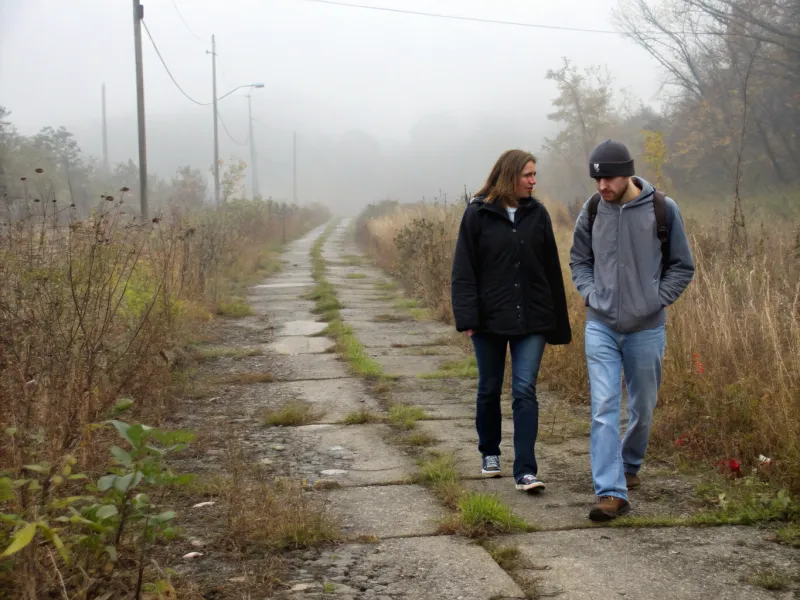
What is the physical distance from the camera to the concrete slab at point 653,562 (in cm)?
355

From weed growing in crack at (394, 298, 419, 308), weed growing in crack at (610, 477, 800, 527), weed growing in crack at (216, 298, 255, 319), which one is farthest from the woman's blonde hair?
weed growing in crack at (394, 298, 419, 308)

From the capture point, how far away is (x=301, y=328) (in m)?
11.6

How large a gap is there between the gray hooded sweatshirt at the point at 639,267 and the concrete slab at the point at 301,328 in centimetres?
693

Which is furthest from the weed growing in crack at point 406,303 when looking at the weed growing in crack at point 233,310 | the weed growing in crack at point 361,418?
the weed growing in crack at point 361,418

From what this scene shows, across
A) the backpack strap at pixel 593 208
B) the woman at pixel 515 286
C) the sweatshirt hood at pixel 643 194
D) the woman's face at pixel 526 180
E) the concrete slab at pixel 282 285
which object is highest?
the woman's face at pixel 526 180

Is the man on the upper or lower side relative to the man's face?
lower

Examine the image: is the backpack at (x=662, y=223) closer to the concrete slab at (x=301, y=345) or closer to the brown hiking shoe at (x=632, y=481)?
the brown hiking shoe at (x=632, y=481)

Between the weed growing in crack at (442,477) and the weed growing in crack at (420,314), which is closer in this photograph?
the weed growing in crack at (442,477)

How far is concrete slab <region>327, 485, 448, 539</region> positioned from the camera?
4.34 metres

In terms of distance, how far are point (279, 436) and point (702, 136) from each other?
3099 centimetres

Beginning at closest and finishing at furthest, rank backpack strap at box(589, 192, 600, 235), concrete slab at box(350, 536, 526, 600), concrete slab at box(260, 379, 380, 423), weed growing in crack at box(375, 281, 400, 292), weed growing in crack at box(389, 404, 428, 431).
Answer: concrete slab at box(350, 536, 526, 600)
backpack strap at box(589, 192, 600, 235)
weed growing in crack at box(389, 404, 428, 431)
concrete slab at box(260, 379, 380, 423)
weed growing in crack at box(375, 281, 400, 292)

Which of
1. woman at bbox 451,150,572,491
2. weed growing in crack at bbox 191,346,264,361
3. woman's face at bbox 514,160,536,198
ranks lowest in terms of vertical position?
weed growing in crack at bbox 191,346,264,361

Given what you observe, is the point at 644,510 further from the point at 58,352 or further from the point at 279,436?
the point at 58,352

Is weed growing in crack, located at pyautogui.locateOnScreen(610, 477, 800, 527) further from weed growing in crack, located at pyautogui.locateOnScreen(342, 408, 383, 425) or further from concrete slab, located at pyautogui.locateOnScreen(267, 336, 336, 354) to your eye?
concrete slab, located at pyautogui.locateOnScreen(267, 336, 336, 354)
